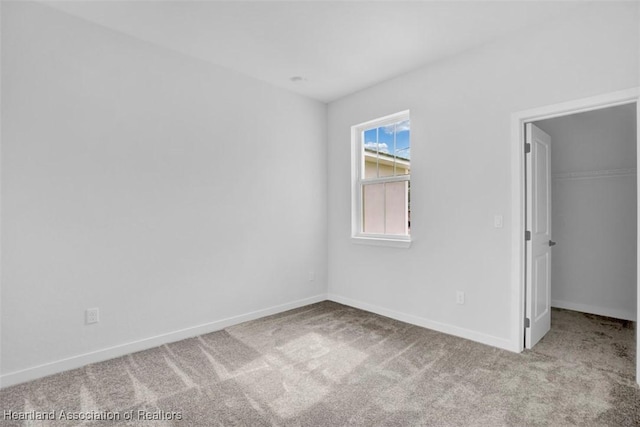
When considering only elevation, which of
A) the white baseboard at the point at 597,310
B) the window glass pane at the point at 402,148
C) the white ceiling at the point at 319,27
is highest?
the white ceiling at the point at 319,27

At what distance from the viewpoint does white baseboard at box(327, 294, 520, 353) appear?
2811mm

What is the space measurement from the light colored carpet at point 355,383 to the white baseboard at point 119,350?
74 millimetres

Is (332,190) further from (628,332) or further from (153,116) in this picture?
(628,332)

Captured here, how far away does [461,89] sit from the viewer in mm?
3074

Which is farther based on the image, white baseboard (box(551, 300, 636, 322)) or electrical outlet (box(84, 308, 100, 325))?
white baseboard (box(551, 300, 636, 322))

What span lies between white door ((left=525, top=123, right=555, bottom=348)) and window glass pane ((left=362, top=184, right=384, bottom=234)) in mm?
1598

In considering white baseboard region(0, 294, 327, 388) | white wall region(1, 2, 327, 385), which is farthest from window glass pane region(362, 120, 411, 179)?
white baseboard region(0, 294, 327, 388)

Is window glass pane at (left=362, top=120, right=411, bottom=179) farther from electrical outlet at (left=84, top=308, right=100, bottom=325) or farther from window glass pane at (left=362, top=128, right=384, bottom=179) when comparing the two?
electrical outlet at (left=84, top=308, right=100, bottom=325)

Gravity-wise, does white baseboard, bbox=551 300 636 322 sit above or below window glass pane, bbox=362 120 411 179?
below

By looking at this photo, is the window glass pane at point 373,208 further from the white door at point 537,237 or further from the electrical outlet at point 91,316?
the electrical outlet at point 91,316

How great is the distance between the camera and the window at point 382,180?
3.75 meters

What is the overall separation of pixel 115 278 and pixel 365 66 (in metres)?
3.03

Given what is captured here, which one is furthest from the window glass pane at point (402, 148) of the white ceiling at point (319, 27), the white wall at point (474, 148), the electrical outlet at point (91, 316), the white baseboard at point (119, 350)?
the electrical outlet at point (91, 316)

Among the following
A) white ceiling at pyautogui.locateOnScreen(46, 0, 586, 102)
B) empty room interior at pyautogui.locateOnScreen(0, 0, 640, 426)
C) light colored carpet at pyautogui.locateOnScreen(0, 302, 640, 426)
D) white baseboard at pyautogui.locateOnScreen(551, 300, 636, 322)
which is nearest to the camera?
light colored carpet at pyautogui.locateOnScreen(0, 302, 640, 426)
